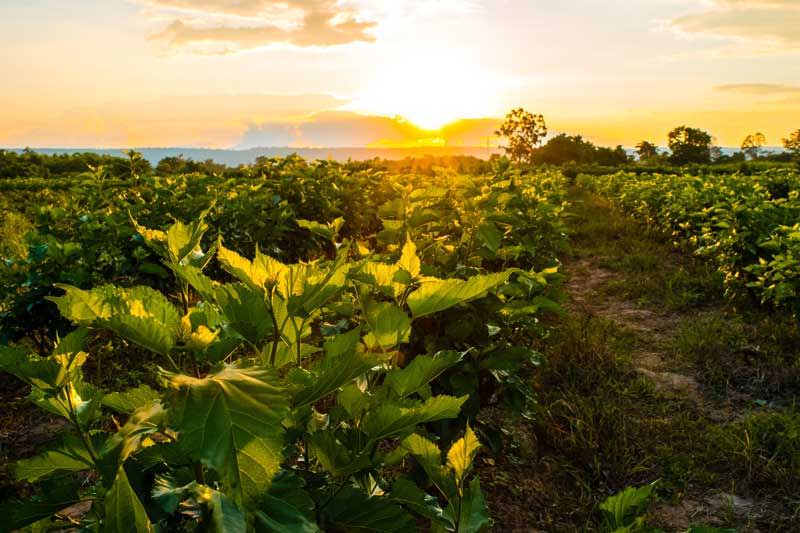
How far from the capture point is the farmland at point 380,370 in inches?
33.5

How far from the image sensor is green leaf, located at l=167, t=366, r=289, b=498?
652mm

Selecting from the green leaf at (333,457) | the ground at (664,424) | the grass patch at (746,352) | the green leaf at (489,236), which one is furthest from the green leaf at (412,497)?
the grass patch at (746,352)

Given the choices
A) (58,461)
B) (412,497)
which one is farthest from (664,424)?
(58,461)

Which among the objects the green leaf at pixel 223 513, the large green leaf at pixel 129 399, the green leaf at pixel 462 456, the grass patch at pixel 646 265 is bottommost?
the grass patch at pixel 646 265

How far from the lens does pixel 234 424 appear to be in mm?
664

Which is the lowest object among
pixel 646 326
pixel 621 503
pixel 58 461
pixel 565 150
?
pixel 646 326

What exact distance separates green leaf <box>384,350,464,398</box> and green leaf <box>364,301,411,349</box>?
6 centimetres

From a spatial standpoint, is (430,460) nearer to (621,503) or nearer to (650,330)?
(621,503)

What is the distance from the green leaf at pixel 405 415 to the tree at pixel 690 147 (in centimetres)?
8563

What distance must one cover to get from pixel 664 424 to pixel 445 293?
3431 millimetres

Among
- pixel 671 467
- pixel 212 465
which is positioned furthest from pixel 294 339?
pixel 671 467

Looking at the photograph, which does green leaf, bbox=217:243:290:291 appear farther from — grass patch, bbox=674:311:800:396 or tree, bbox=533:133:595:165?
tree, bbox=533:133:595:165

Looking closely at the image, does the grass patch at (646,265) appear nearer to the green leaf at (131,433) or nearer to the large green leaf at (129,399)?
the large green leaf at (129,399)

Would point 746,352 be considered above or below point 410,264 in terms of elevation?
below
